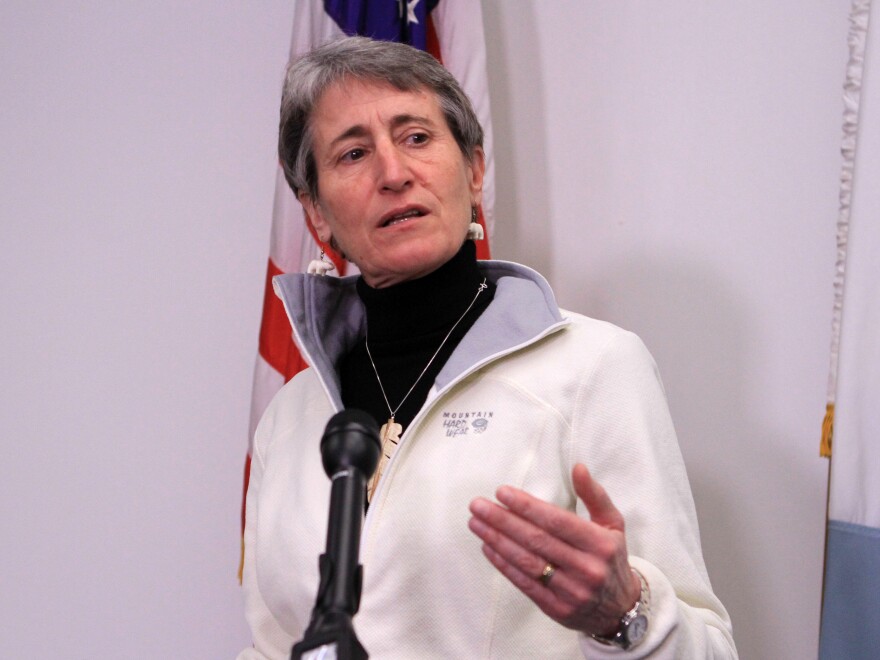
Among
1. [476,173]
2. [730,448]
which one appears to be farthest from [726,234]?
[476,173]

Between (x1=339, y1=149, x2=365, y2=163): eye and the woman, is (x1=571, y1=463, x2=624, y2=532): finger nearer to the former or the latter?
the woman

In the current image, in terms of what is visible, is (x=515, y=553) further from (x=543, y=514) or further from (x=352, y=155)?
(x=352, y=155)

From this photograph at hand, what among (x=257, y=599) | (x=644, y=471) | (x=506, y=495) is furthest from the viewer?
(x=257, y=599)

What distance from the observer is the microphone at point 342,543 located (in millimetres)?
542

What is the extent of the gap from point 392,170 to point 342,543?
2.71 feet

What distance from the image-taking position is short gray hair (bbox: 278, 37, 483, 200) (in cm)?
140

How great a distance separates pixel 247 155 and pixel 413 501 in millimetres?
1359

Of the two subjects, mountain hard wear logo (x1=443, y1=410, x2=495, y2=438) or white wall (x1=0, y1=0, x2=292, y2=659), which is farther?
white wall (x1=0, y1=0, x2=292, y2=659)

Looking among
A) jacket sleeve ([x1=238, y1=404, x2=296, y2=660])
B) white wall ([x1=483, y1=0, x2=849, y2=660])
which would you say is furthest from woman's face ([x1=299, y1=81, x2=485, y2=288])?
white wall ([x1=483, y1=0, x2=849, y2=660])

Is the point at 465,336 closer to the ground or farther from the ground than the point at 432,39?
closer to the ground

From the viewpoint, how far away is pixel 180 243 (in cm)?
224

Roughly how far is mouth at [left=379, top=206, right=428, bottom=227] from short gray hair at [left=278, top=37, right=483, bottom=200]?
166 millimetres

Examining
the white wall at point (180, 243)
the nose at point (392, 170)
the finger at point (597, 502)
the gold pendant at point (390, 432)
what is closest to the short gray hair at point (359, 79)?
the nose at point (392, 170)

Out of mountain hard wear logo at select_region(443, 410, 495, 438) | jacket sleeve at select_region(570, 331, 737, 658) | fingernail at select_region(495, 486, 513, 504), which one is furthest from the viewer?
mountain hard wear logo at select_region(443, 410, 495, 438)
